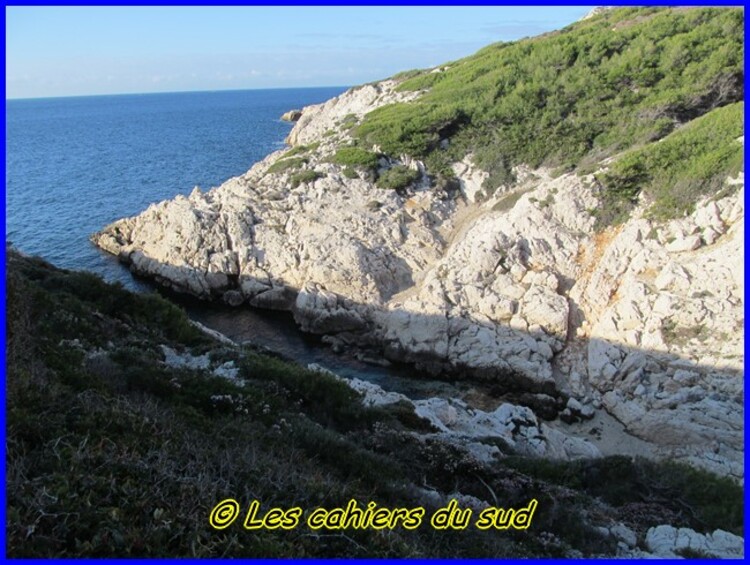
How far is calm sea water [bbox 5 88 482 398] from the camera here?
24844 millimetres

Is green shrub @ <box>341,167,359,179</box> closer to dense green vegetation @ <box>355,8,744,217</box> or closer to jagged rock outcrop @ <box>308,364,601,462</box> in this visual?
dense green vegetation @ <box>355,8,744,217</box>

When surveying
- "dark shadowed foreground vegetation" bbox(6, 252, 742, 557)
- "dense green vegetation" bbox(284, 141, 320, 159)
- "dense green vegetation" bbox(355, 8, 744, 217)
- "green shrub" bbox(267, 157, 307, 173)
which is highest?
"dense green vegetation" bbox(355, 8, 744, 217)

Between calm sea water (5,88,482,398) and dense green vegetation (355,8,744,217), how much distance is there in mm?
14601

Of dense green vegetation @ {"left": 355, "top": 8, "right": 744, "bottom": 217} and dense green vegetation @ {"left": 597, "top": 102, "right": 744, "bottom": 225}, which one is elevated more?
dense green vegetation @ {"left": 355, "top": 8, "right": 744, "bottom": 217}

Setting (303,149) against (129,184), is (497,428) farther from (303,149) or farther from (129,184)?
(129,184)

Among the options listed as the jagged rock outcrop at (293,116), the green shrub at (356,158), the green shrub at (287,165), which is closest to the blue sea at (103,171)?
the jagged rock outcrop at (293,116)

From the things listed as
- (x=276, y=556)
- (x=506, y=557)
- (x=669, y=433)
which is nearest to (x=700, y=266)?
(x=669, y=433)

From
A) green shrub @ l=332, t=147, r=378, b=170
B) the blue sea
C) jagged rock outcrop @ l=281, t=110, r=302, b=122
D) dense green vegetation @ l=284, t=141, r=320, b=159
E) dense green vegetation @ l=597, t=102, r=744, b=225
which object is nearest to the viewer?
dense green vegetation @ l=597, t=102, r=744, b=225

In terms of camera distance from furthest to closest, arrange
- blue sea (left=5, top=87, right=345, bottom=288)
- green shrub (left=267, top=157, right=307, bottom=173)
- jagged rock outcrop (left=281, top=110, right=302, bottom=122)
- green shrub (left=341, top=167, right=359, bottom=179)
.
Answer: jagged rock outcrop (left=281, top=110, right=302, bottom=122) → blue sea (left=5, top=87, right=345, bottom=288) → green shrub (left=267, top=157, right=307, bottom=173) → green shrub (left=341, top=167, right=359, bottom=179)

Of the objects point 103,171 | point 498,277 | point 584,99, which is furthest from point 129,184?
point 584,99

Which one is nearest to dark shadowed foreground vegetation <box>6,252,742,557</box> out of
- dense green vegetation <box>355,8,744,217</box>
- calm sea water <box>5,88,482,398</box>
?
calm sea water <box>5,88,482,398</box>

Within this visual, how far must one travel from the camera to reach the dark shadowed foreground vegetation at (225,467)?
4859mm

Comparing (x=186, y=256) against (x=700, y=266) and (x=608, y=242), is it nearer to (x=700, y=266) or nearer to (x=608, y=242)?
(x=608, y=242)

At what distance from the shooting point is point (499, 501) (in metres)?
8.45
